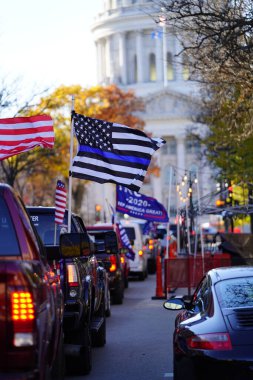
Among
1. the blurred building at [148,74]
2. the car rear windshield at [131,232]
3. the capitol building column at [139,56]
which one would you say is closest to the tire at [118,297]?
the car rear windshield at [131,232]

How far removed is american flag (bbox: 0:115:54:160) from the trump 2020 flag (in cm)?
48

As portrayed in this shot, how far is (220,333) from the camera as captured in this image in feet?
26.9

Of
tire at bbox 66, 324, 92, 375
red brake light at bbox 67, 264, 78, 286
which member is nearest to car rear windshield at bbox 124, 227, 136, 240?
tire at bbox 66, 324, 92, 375

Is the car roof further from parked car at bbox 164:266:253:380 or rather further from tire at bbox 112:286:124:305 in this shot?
tire at bbox 112:286:124:305

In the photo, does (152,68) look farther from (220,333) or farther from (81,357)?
(220,333)

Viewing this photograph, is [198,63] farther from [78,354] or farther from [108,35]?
[108,35]

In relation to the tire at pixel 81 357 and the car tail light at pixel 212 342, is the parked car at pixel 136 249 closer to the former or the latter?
the tire at pixel 81 357

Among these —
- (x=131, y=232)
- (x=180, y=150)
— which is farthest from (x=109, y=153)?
(x=180, y=150)

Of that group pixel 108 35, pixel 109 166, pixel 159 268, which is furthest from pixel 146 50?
pixel 109 166

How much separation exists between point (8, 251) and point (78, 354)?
13.2 feet

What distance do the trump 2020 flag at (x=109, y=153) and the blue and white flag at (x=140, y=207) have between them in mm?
13887

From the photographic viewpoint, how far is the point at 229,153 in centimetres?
4194

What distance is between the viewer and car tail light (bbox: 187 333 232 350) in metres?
8.10

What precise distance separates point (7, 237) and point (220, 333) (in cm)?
195
